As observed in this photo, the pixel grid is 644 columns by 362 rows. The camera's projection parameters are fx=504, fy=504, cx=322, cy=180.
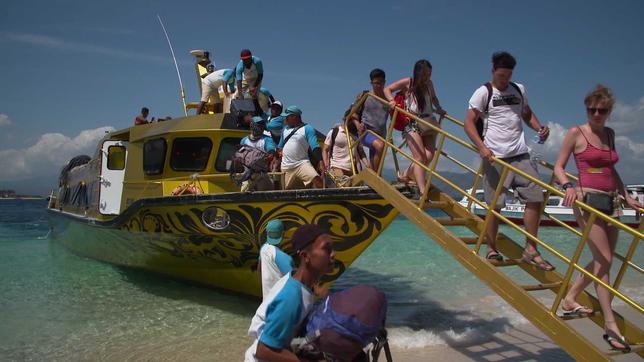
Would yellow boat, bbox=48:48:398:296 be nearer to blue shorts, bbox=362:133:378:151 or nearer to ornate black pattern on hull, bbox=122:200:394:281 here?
ornate black pattern on hull, bbox=122:200:394:281

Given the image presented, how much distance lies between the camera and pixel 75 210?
13008 millimetres

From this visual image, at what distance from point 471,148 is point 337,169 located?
2395 millimetres

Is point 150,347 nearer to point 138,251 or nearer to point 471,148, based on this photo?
point 138,251

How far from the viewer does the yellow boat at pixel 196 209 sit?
21.3ft

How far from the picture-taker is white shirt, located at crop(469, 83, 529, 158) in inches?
179

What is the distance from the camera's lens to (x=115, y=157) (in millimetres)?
10125

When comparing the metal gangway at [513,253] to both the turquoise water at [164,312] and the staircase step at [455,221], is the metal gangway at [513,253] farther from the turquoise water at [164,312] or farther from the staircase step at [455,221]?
the turquoise water at [164,312]

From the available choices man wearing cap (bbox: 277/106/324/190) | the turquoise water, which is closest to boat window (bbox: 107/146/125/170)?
the turquoise water

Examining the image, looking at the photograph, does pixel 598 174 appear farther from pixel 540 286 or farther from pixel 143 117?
pixel 143 117

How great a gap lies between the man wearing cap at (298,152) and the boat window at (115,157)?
4.65 meters

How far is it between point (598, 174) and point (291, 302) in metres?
2.81

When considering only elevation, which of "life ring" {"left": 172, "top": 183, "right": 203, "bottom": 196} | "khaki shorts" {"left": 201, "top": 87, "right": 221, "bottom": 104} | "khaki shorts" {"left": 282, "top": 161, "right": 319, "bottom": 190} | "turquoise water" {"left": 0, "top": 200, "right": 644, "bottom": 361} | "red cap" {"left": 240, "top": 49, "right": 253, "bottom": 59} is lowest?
"turquoise water" {"left": 0, "top": 200, "right": 644, "bottom": 361}

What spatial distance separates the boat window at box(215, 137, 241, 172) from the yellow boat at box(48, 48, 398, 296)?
Result: 0.06ft

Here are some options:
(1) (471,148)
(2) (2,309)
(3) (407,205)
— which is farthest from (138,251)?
(1) (471,148)
